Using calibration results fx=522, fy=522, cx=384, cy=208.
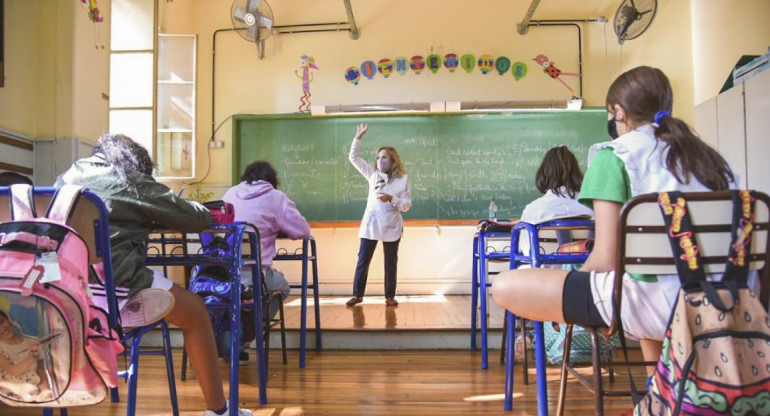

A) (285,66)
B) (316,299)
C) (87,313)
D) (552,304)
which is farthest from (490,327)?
(285,66)

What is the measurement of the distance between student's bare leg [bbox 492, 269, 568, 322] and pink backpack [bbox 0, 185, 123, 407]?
885mm

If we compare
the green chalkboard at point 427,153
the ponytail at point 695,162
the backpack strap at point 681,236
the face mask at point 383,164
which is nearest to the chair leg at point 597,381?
the backpack strap at point 681,236

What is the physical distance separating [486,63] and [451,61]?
1.18 ft

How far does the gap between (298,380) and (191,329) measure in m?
0.94

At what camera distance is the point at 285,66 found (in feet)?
18.3

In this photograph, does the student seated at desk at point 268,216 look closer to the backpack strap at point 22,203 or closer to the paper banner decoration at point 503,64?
the backpack strap at point 22,203

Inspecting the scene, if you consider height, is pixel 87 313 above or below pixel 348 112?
below

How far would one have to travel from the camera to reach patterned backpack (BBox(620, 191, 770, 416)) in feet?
2.81

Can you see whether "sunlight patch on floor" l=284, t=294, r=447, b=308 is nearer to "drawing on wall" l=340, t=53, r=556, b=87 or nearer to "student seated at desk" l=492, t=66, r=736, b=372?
"drawing on wall" l=340, t=53, r=556, b=87

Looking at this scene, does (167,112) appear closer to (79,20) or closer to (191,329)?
(79,20)

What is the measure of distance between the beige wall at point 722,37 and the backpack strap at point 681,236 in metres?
4.81

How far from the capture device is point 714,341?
877 millimetres

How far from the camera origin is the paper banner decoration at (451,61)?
5.40 m

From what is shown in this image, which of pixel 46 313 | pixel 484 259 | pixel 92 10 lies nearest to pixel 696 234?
pixel 46 313
